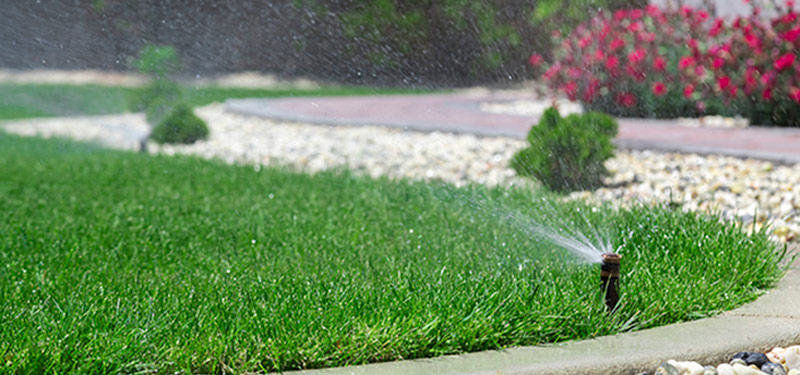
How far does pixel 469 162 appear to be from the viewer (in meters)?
6.26

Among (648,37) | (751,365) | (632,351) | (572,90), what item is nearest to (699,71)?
(648,37)

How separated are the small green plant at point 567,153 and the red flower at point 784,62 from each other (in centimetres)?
339

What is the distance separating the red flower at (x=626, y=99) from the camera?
9.36 meters

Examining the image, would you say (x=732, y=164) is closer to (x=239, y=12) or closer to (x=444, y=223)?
(x=444, y=223)

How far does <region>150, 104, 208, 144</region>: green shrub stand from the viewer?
8.52 meters

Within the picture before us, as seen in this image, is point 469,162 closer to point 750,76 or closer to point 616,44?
point 750,76

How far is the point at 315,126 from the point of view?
937 cm

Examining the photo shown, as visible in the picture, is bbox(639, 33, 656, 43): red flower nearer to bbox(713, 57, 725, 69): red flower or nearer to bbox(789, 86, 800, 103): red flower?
bbox(713, 57, 725, 69): red flower

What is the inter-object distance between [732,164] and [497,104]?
6991mm

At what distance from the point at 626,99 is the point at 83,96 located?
35.4ft

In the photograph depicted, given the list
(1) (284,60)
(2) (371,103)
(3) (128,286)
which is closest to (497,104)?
(2) (371,103)

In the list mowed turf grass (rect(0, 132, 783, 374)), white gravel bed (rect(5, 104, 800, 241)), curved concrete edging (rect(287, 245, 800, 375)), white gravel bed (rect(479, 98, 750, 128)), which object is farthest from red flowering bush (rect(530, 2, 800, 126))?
curved concrete edging (rect(287, 245, 800, 375))

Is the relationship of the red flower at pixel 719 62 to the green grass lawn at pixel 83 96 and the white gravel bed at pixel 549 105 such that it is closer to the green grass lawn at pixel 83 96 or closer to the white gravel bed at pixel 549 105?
the white gravel bed at pixel 549 105

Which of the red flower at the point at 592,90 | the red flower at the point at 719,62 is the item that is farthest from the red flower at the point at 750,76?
the red flower at the point at 592,90
